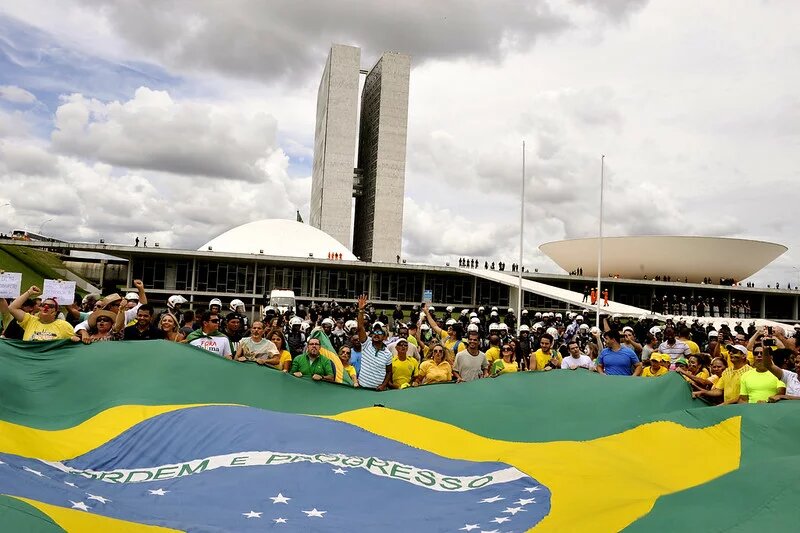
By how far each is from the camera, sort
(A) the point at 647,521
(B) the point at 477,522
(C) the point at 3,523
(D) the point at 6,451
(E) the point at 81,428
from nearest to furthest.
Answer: (C) the point at 3,523 → (A) the point at 647,521 → (B) the point at 477,522 → (D) the point at 6,451 → (E) the point at 81,428

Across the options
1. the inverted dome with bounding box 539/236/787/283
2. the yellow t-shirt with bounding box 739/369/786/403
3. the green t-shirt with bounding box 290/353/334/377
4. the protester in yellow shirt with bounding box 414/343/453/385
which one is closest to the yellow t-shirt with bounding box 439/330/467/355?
the protester in yellow shirt with bounding box 414/343/453/385

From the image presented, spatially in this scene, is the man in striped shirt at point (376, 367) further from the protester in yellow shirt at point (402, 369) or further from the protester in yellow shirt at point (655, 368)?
the protester in yellow shirt at point (655, 368)

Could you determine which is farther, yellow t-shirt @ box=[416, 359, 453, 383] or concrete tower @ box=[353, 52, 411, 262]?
concrete tower @ box=[353, 52, 411, 262]

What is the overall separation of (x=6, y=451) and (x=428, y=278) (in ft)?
172

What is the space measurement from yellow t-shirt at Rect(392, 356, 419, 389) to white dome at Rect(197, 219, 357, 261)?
61.0m

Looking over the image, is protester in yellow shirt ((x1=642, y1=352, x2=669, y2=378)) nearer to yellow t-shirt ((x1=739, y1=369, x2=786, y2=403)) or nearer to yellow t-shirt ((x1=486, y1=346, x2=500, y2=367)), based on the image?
yellow t-shirt ((x1=739, y1=369, x2=786, y2=403))

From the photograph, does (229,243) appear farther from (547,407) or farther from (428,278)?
(547,407)

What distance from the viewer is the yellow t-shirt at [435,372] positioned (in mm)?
8984

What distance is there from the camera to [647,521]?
403 centimetres

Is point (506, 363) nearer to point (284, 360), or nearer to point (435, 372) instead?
Answer: point (435, 372)

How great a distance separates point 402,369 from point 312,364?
4.41ft

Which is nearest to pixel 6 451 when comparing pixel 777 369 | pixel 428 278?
pixel 777 369

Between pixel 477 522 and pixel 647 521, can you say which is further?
pixel 477 522

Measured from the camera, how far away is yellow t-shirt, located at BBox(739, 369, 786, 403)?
7.23 m
